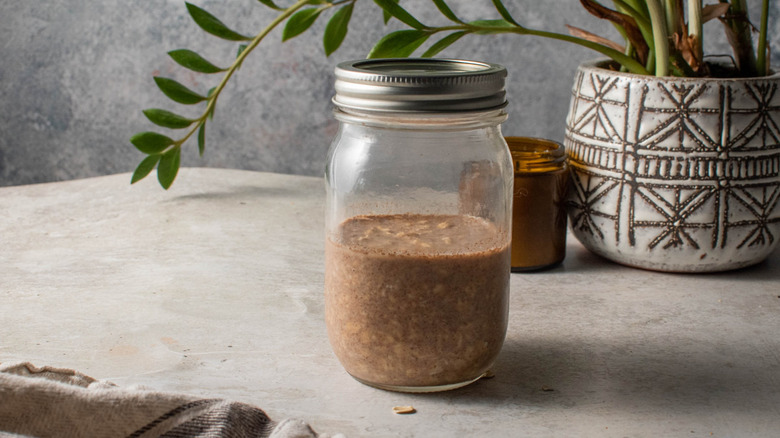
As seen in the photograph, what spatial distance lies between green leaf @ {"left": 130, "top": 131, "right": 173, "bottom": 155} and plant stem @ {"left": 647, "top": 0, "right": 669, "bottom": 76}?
62cm

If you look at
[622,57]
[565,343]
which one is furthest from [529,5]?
[565,343]

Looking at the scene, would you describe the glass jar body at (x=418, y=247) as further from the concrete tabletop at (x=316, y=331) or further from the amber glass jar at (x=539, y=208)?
the amber glass jar at (x=539, y=208)

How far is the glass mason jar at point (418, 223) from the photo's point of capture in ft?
2.15

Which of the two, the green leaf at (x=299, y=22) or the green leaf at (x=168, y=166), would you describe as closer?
the green leaf at (x=299, y=22)

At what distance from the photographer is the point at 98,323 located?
0.84 meters

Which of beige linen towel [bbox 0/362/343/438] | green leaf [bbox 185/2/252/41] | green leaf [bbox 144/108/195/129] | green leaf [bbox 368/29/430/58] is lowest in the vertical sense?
beige linen towel [bbox 0/362/343/438]

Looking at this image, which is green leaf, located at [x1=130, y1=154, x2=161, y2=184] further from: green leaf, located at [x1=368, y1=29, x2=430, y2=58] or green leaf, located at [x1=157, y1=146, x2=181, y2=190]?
green leaf, located at [x1=368, y1=29, x2=430, y2=58]

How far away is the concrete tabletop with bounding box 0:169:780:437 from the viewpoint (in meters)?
0.68

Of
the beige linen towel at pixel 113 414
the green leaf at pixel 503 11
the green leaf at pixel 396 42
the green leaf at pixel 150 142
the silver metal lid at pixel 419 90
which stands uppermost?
the green leaf at pixel 503 11

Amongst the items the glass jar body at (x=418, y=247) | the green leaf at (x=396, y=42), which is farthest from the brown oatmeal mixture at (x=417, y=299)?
the green leaf at (x=396, y=42)

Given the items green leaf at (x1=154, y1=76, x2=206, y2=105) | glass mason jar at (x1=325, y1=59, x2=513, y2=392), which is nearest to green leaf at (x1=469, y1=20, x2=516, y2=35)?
glass mason jar at (x1=325, y1=59, x2=513, y2=392)

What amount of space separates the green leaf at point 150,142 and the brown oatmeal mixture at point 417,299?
50 centimetres

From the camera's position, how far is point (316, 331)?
0.84 meters

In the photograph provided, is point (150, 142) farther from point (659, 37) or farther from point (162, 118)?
point (659, 37)
